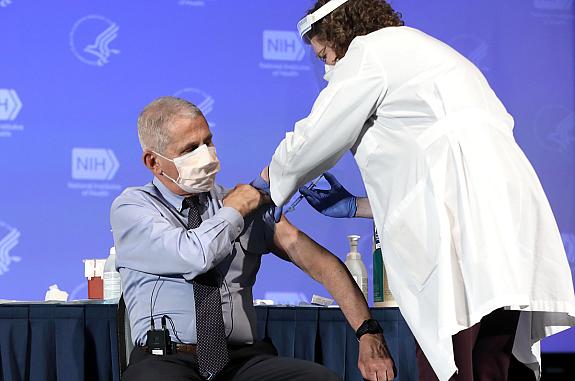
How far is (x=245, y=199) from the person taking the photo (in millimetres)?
2311

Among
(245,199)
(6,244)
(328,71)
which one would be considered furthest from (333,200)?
(6,244)

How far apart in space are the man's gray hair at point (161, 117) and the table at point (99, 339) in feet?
1.49

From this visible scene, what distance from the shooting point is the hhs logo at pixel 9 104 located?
158 inches

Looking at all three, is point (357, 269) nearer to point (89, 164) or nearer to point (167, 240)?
point (167, 240)

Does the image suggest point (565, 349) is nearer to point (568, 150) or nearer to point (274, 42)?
point (568, 150)

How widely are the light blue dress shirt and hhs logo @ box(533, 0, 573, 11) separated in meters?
2.63

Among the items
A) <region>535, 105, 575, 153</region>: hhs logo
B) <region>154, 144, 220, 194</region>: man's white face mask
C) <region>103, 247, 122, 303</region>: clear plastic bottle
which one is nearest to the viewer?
<region>154, 144, 220, 194</region>: man's white face mask

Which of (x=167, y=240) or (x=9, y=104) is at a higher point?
(x=9, y=104)

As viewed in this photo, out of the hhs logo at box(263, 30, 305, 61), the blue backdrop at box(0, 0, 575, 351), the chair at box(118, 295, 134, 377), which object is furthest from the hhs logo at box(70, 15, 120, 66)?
the chair at box(118, 295, 134, 377)

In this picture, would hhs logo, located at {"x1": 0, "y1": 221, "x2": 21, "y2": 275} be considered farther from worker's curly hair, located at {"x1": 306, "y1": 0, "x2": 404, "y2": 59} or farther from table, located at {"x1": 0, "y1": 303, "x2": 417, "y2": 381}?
worker's curly hair, located at {"x1": 306, "y1": 0, "x2": 404, "y2": 59}

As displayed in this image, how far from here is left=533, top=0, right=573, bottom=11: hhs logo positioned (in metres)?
4.57

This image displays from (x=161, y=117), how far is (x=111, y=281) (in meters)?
0.65

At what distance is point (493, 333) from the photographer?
197cm

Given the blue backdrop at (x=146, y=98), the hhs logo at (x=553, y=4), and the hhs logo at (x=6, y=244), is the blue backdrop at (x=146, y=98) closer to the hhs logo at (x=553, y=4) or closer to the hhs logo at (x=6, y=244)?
the hhs logo at (x=6, y=244)
